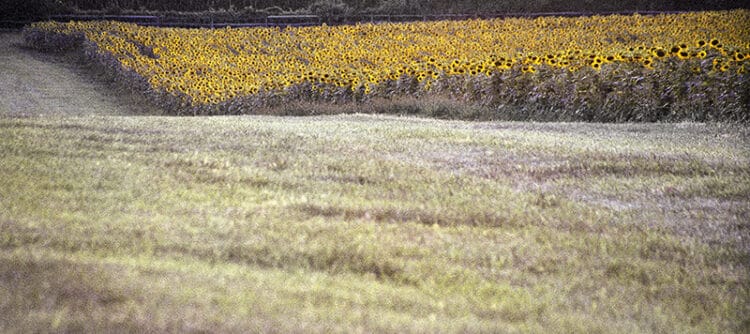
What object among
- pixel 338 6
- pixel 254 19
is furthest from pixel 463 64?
pixel 254 19

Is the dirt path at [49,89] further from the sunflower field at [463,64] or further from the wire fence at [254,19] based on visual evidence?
the wire fence at [254,19]

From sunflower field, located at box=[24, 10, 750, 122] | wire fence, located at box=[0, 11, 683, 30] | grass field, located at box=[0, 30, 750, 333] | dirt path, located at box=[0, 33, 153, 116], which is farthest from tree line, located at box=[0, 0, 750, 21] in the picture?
grass field, located at box=[0, 30, 750, 333]

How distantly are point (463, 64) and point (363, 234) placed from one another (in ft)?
31.2

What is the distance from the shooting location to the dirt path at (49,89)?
15117 mm

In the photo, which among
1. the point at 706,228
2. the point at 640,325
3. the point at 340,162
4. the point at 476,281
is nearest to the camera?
the point at 640,325

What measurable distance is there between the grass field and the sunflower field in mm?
4232

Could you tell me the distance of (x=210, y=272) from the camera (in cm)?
316

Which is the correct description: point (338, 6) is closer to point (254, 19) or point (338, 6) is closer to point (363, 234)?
point (254, 19)

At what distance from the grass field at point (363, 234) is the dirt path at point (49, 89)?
8103 millimetres

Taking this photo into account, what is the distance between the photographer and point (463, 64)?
1307 cm

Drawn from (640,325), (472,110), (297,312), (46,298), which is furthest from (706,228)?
(472,110)

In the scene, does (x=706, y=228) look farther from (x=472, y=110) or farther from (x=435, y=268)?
(x=472, y=110)

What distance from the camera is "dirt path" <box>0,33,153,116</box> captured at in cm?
1512

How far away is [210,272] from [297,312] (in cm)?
49
